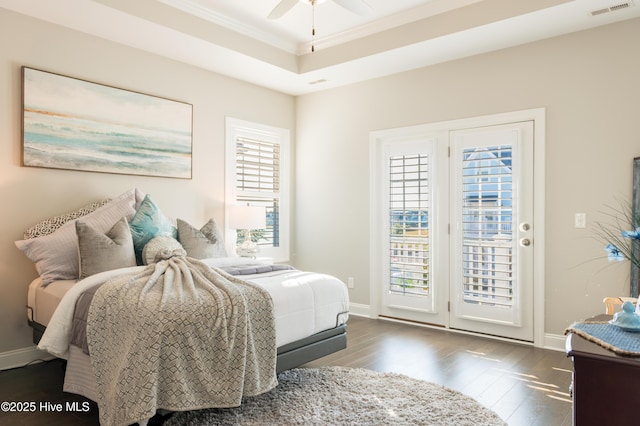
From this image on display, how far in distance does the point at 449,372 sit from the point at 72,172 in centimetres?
347

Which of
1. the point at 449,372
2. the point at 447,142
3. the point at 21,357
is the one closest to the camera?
the point at 449,372

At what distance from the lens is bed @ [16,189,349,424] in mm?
2682

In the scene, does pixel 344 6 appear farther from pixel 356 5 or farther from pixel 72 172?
pixel 72 172

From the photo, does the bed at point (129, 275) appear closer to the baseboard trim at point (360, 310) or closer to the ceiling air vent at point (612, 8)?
the baseboard trim at point (360, 310)

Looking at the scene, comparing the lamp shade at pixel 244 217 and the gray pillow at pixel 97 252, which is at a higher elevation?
the lamp shade at pixel 244 217

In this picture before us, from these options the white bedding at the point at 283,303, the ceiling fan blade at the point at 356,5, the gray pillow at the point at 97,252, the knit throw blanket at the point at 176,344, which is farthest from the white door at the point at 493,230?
the gray pillow at the point at 97,252

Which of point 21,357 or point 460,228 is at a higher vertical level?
point 460,228

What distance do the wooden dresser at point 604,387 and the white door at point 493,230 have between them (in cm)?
272

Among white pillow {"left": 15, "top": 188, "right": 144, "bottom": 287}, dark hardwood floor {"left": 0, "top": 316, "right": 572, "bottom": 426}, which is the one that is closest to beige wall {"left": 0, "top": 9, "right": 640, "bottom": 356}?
white pillow {"left": 15, "top": 188, "right": 144, "bottom": 287}

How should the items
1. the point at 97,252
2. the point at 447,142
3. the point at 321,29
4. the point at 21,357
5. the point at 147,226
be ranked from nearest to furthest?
1. the point at 97,252
2. the point at 21,357
3. the point at 147,226
4. the point at 321,29
5. the point at 447,142

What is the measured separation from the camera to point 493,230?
4328mm

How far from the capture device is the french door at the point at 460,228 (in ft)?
13.7

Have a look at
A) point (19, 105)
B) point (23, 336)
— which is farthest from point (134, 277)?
point (19, 105)

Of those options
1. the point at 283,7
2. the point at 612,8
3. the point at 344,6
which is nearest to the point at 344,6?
the point at 344,6
